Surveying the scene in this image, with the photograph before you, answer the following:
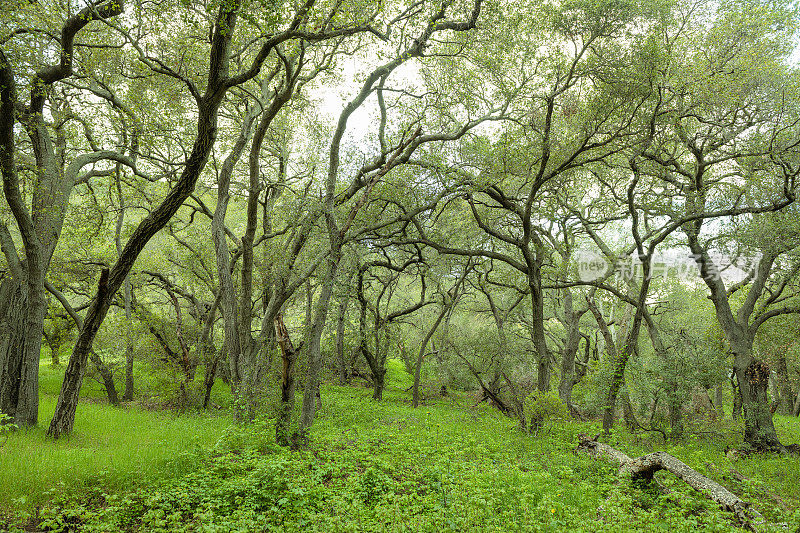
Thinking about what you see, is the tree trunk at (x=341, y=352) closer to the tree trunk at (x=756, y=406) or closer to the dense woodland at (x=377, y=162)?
the dense woodland at (x=377, y=162)

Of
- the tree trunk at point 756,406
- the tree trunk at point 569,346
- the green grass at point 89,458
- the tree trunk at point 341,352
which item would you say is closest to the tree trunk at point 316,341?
the green grass at point 89,458

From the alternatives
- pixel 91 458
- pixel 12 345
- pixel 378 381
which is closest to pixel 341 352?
pixel 378 381

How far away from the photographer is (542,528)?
522cm

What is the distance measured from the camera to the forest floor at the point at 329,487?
5.14 metres

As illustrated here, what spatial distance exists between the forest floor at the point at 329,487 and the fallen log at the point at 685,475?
24cm

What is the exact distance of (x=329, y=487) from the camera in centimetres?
668

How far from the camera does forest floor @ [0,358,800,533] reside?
5141mm

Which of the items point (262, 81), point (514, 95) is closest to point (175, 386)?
point (262, 81)

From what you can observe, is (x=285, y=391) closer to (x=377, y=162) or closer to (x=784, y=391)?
(x=377, y=162)

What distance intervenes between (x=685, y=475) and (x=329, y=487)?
602cm

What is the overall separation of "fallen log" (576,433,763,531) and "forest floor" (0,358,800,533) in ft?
0.79

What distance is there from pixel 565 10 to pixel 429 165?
479cm

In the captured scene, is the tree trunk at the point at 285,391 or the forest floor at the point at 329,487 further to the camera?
the tree trunk at the point at 285,391

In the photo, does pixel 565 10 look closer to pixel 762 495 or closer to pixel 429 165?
pixel 429 165
